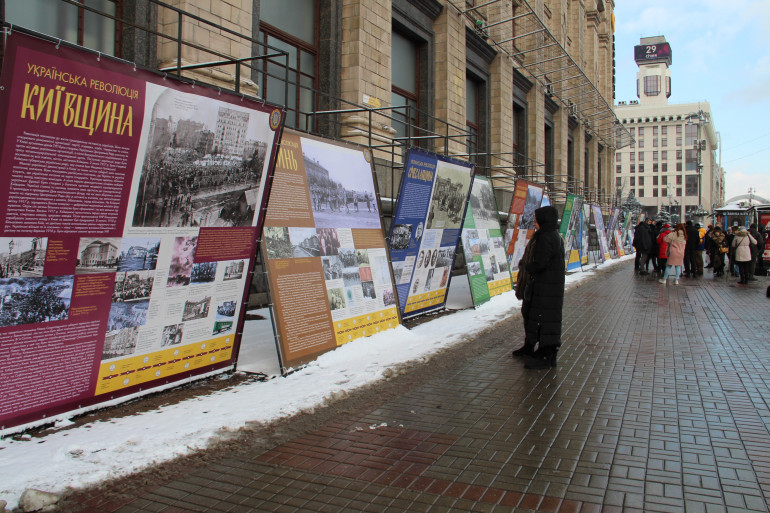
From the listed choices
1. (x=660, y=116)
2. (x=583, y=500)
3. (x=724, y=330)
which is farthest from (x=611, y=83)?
(x=660, y=116)

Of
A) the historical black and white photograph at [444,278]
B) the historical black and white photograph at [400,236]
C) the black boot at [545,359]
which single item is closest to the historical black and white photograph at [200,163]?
the historical black and white photograph at [400,236]

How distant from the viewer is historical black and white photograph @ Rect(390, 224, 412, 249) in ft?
29.6

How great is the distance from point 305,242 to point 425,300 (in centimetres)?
404

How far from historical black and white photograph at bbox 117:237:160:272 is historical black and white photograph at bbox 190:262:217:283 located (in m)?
0.49

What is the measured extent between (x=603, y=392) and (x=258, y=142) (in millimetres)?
4283

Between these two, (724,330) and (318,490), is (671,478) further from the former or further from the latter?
(724,330)

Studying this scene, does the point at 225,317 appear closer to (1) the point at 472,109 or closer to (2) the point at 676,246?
(2) the point at 676,246

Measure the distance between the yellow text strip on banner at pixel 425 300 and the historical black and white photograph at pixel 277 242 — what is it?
11.8ft

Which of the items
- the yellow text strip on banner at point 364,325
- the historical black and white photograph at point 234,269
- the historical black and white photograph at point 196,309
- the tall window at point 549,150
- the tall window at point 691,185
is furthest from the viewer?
the tall window at point 691,185

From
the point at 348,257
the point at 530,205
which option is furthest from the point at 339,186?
the point at 530,205

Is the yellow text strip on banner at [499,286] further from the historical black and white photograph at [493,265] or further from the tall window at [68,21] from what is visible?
the tall window at [68,21]

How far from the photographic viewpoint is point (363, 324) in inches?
300

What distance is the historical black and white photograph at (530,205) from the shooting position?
48.0ft

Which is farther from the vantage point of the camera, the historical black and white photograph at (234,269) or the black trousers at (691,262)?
the black trousers at (691,262)
